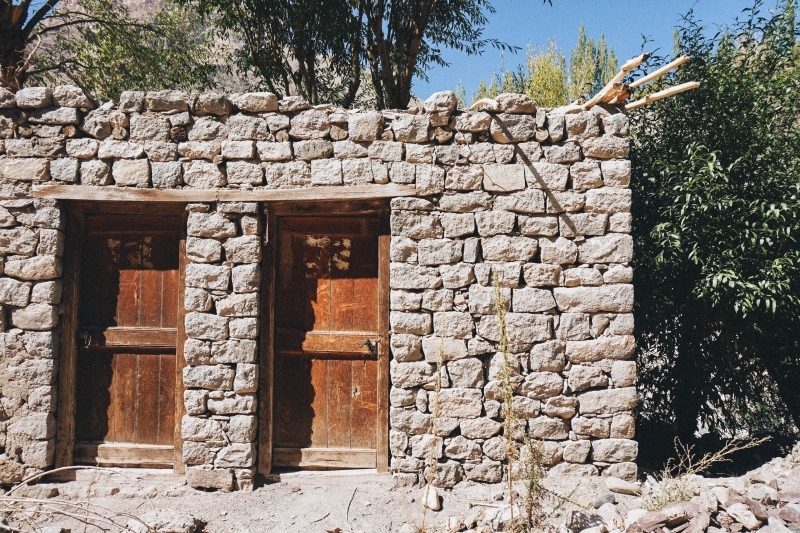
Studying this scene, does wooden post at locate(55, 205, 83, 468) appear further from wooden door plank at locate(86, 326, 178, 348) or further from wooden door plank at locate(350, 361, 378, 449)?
wooden door plank at locate(350, 361, 378, 449)

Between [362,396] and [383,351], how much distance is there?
424mm

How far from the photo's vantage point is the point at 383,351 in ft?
12.1

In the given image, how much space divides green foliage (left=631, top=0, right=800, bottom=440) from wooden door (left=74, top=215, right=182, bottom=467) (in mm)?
3981

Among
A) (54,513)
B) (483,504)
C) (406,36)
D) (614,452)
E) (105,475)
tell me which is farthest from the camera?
(406,36)

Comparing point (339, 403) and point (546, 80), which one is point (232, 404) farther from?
point (546, 80)

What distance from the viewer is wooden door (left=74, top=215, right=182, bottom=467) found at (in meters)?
3.77

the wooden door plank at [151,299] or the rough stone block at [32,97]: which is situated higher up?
the rough stone block at [32,97]

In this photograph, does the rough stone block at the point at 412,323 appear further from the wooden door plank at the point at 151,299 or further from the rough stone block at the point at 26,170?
the rough stone block at the point at 26,170

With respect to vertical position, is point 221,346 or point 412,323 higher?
point 412,323

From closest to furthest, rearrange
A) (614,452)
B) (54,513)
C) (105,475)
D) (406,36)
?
(54,513) → (614,452) → (105,475) → (406,36)

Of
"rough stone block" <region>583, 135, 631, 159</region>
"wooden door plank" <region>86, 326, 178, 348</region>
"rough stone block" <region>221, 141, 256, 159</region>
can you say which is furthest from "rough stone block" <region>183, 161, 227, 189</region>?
"rough stone block" <region>583, 135, 631, 159</region>

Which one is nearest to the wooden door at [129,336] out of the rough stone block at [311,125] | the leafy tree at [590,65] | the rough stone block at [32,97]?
the rough stone block at [32,97]

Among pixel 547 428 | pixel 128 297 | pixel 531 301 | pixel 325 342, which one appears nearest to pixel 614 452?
pixel 547 428

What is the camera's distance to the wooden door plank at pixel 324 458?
3734 mm
